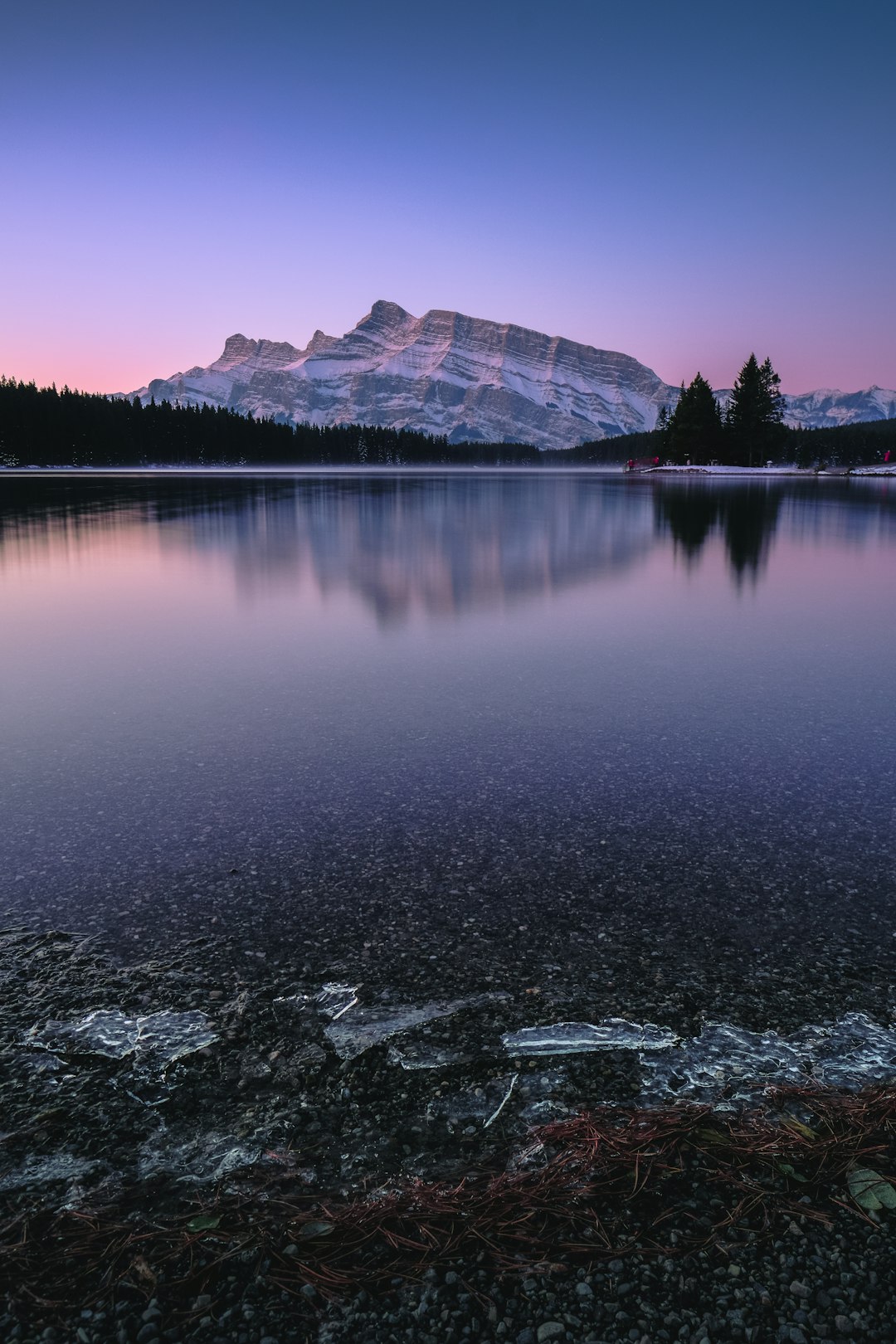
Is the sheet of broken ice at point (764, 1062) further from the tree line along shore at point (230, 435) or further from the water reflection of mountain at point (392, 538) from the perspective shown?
the tree line along shore at point (230, 435)

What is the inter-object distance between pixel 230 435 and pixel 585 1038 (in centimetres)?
19096

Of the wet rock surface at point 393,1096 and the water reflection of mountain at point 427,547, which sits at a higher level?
the water reflection of mountain at point 427,547

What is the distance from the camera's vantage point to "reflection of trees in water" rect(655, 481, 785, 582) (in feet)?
78.9

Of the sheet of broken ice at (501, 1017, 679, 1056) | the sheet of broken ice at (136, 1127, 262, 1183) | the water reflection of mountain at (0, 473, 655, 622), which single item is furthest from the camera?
the water reflection of mountain at (0, 473, 655, 622)

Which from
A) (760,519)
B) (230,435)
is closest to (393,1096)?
(760,519)

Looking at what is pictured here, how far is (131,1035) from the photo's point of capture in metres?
3.91

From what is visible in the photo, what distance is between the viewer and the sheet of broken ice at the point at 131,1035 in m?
3.78

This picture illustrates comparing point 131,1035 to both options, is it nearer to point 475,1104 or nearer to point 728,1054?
point 475,1104

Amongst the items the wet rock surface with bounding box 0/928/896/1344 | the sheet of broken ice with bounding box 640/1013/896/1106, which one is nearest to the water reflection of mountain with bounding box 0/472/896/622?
the wet rock surface with bounding box 0/928/896/1344

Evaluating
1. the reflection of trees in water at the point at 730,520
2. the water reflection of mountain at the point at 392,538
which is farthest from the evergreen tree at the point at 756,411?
the water reflection of mountain at the point at 392,538

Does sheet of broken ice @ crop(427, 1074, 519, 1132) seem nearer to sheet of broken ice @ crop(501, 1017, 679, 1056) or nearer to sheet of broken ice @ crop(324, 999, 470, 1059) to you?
sheet of broken ice @ crop(501, 1017, 679, 1056)

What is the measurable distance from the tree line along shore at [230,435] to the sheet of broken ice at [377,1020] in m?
113

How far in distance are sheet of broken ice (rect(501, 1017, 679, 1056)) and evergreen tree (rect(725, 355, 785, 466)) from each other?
117 meters

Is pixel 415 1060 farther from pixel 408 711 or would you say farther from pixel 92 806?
pixel 408 711
